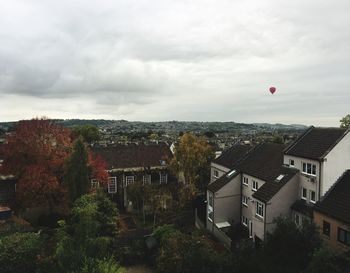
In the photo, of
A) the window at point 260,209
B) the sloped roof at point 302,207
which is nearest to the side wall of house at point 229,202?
the window at point 260,209

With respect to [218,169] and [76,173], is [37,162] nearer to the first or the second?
[76,173]

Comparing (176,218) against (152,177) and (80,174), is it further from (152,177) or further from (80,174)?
(80,174)

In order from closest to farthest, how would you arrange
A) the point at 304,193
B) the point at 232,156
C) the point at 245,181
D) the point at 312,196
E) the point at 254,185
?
the point at 312,196 < the point at 304,193 < the point at 254,185 < the point at 245,181 < the point at 232,156

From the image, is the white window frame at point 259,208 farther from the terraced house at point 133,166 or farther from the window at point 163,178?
the window at point 163,178

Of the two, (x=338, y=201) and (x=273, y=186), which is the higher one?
(x=273, y=186)

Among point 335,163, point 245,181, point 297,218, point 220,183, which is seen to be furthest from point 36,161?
point 335,163

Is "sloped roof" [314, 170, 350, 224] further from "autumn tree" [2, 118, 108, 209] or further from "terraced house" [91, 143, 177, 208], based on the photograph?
"terraced house" [91, 143, 177, 208]

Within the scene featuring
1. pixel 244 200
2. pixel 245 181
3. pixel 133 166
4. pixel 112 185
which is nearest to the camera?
pixel 244 200
